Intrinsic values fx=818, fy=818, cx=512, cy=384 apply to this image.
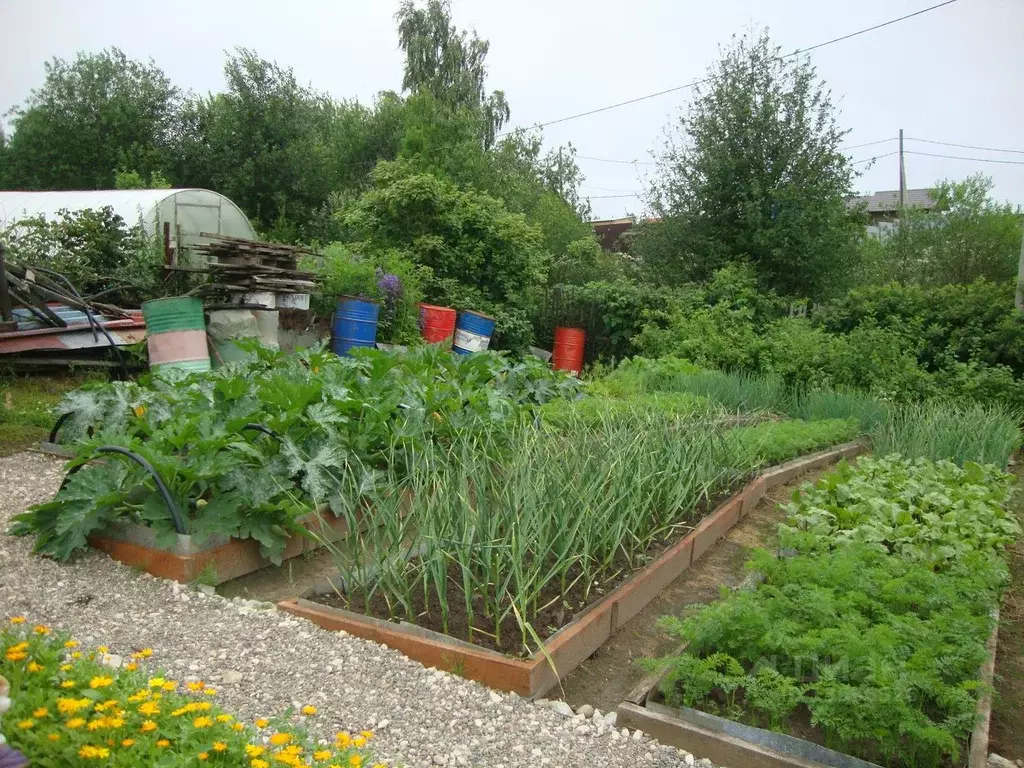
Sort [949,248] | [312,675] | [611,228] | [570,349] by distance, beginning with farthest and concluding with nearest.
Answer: [611,228] < [949,248] < [570,349] < [312,675]

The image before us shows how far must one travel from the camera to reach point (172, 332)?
289 inches

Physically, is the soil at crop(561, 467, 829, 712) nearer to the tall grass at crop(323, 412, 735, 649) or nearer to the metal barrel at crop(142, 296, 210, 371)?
the tall grass at crop(323, 412, 735, 649)

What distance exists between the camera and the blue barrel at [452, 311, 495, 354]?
11.2 metres

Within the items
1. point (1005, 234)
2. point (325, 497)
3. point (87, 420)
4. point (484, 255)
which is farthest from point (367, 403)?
point (1005, 234)

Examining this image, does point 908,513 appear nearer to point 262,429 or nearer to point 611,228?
point 262,429

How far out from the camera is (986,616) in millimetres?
2934

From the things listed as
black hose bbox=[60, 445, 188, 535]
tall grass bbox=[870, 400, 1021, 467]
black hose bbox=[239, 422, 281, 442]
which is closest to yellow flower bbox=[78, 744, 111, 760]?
black hose bbox=[60, 445, 188, 535]

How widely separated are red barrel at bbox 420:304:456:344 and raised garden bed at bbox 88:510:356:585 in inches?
283

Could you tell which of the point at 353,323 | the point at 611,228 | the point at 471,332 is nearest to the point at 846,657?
the point at 353,323

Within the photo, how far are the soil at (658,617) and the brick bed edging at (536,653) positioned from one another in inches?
1.8

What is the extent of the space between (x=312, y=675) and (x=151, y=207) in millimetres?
12492

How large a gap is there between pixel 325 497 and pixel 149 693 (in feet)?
6.02

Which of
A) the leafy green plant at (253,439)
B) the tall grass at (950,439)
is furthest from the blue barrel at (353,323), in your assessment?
the tall grass at (950,439)

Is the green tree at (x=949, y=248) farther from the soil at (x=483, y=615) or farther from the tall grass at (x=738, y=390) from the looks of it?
the soil at (x=483, y=615)
